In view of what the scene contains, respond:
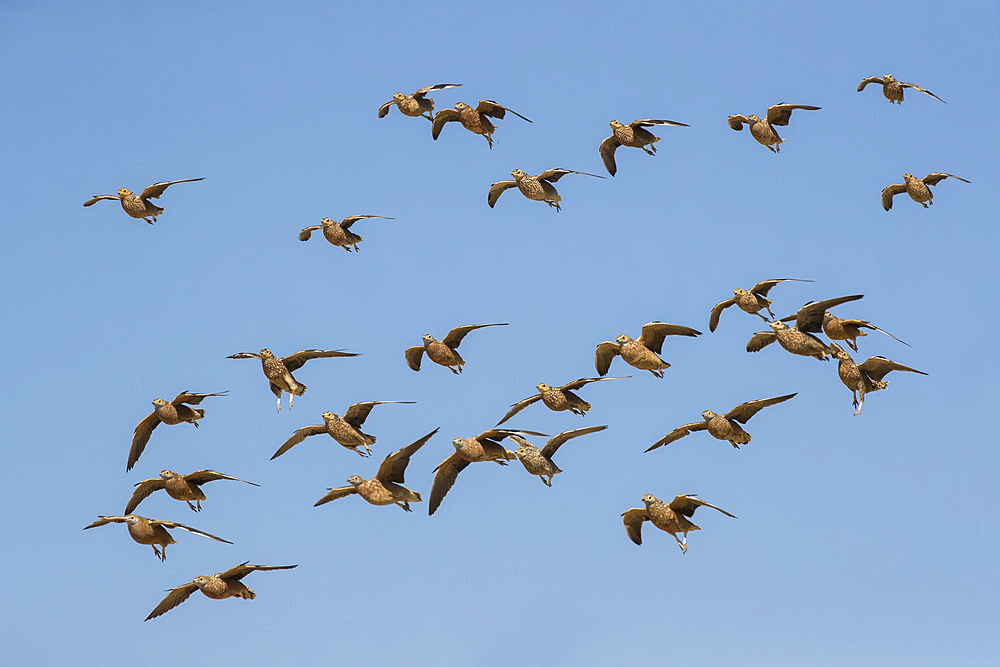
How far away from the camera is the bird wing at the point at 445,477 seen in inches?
1310

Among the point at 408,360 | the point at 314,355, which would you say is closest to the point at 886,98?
the point at 408,360

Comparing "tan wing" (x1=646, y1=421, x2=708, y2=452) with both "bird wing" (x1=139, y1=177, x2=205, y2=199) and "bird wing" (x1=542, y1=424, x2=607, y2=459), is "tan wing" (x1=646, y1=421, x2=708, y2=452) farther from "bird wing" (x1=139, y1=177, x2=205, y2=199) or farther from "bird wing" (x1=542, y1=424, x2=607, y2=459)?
"bird wing" (x1=139, y1=177, x2=205, y2=199)

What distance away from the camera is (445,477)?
33719 millimetres

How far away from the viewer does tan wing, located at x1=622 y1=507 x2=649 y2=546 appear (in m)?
34.2

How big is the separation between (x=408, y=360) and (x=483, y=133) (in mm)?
7242

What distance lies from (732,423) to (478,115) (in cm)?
1174

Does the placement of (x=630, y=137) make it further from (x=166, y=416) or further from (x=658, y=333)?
(x=166, y=416)

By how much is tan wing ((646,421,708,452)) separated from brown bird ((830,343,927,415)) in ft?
12.9

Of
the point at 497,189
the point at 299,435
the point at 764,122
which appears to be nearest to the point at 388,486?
the point at 299,435

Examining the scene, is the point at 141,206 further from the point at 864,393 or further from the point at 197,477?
the point at 864,393

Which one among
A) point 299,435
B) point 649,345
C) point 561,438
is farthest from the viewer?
point 299,435

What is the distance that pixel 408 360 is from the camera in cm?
3606

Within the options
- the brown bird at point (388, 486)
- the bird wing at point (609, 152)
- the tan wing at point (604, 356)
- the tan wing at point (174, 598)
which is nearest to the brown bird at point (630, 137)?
the bird wing at point (609, 152)

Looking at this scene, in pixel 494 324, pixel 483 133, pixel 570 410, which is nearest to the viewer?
pixel 494 324
